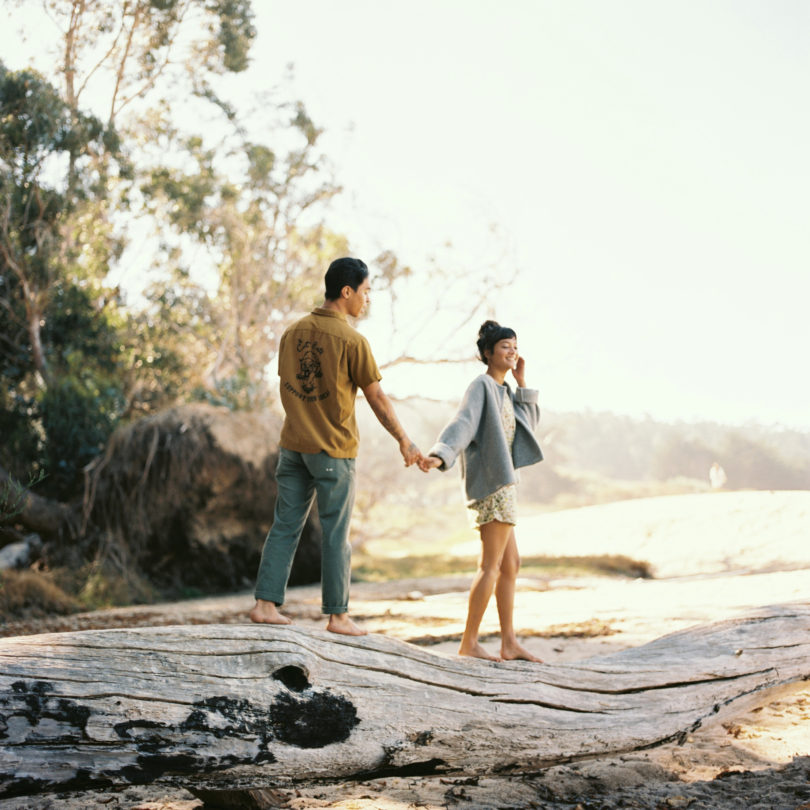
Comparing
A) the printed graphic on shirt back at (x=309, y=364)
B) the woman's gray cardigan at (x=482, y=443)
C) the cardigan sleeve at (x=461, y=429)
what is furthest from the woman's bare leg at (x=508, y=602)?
the printed graphic on shirt back at (x=309, y=364)

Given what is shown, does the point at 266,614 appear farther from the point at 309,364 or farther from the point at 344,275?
the point at 344,275

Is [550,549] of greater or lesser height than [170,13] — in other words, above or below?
below

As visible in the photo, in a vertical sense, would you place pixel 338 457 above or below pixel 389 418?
below

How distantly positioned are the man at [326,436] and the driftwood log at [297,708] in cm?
30

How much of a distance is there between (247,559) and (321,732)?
32.2 ft

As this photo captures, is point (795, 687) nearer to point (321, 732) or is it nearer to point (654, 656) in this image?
point (654, 656)

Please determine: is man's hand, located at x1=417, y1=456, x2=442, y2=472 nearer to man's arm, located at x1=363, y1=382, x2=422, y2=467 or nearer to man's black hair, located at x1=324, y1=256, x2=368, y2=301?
man's arm, located at x1=363, y1=382, x2=422, y2=467

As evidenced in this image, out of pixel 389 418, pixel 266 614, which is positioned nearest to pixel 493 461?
pixel 389 418

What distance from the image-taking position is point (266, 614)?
3537 millimetres

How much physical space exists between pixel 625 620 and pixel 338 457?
5271 mm

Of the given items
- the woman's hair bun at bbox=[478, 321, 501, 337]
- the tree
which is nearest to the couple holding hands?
the woman's hair bun at bbox=[478, 321, 501, 337]

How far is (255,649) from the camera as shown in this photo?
311cm

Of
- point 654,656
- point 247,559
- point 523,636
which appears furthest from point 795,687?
point 247,559

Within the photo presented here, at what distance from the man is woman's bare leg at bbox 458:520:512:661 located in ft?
2.29
